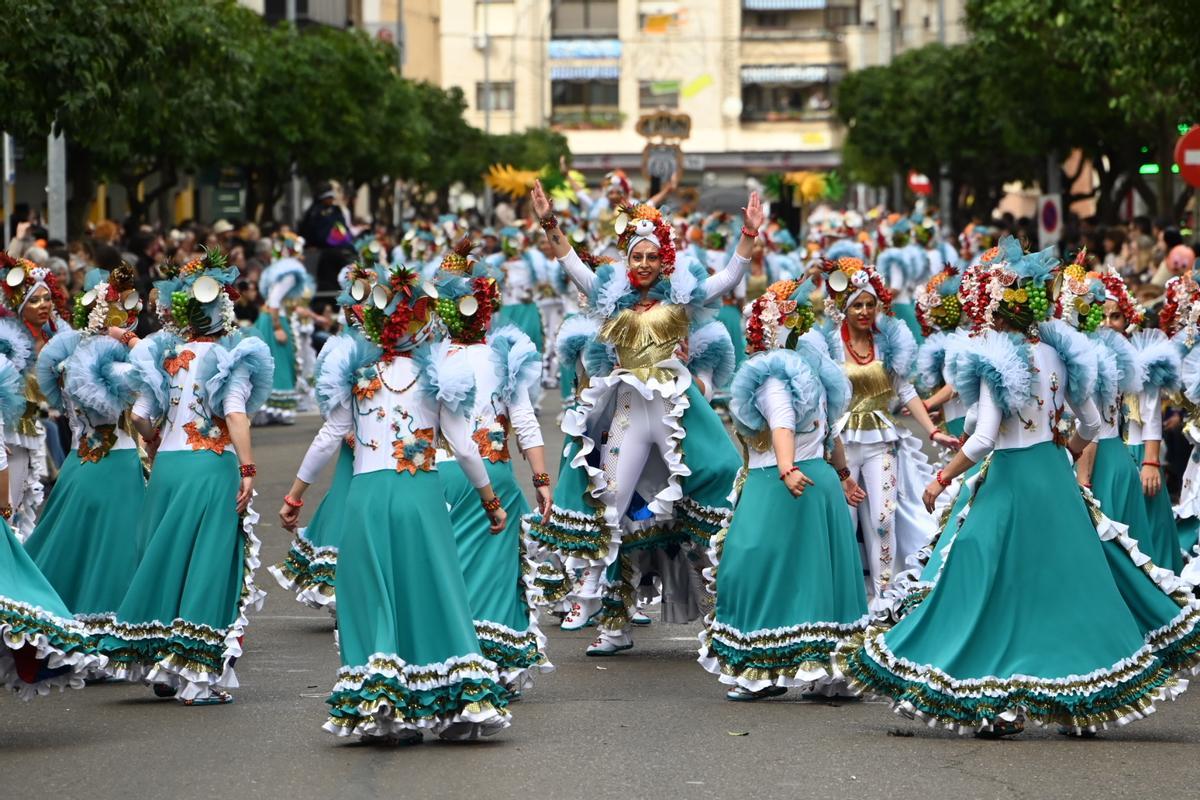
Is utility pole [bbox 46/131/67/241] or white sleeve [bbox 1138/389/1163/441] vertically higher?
utility pole [bbox 46/131/67/241]

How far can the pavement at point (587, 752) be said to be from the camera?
902cm

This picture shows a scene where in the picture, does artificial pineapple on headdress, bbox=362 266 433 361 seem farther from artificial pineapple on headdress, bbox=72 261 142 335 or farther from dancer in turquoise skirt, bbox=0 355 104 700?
artificial pineapple on headdress, bbox=72 261 142 335

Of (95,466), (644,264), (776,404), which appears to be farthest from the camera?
(644,264)

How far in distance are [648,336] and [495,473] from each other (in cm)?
138

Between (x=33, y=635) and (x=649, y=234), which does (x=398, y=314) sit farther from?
(x=649, y=234)

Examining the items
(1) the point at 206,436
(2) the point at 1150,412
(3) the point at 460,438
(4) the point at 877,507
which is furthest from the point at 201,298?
(2) the point at 1150,412

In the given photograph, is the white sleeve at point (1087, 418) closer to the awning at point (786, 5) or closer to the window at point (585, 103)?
the window at point (585, 103)

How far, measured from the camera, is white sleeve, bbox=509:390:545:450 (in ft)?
37.6

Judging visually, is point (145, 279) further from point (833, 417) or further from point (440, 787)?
point (440, 787)

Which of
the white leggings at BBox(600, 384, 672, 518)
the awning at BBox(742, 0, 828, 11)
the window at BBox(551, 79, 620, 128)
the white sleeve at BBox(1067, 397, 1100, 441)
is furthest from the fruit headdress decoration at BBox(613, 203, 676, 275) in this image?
the awning at BBox(742, 0, 828, 11)

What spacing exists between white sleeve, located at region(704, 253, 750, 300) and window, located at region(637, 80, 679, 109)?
109050 millimetres

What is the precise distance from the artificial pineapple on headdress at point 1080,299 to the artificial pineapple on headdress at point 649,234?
199cm

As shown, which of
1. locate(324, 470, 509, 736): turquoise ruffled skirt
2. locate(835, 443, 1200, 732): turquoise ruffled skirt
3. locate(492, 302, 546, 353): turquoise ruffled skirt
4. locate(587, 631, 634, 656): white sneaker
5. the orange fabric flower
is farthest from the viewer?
locate(492, 302, 546, 353): turquoise ruffled skirt

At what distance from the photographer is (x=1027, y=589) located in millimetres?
10039
